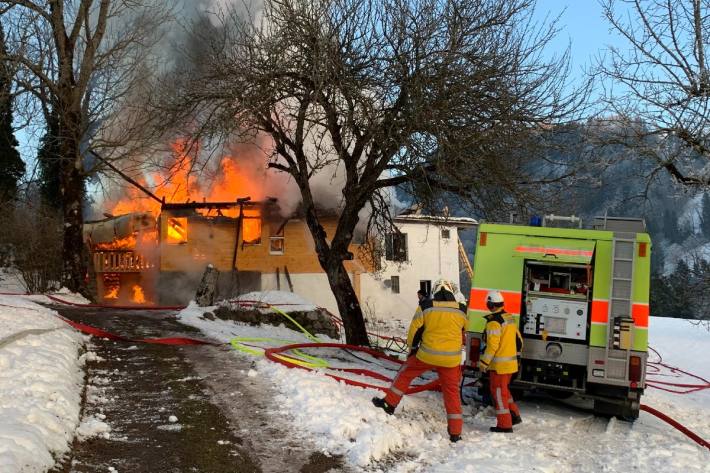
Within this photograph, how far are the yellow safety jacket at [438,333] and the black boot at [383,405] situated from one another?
24.4 inches

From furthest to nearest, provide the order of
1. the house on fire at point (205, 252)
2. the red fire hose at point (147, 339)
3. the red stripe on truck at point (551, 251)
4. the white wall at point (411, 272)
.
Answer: the white wall at point (411, 272) < the house on fire at point (205, 252) < the red fire hose at point (147, 339) < the red stripe on truck at point (551, 251)

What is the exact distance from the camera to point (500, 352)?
711cm

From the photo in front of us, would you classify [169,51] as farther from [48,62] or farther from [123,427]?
[123,427]

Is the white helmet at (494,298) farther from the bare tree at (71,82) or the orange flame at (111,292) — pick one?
the orange flame at (111,292)

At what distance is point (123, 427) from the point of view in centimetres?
552

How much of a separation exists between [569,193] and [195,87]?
7931mm

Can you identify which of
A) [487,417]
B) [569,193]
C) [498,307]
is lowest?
[487,417]

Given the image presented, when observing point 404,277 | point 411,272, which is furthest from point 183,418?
point 411,272

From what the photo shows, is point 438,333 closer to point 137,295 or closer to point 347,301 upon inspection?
point 347,301

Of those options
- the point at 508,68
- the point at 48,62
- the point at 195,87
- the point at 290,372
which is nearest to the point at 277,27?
the point at 195,87

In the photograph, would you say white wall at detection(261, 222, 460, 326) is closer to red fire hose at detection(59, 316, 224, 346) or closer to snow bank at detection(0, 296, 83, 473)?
red fire hose at detection(59, 316, 224, 346)

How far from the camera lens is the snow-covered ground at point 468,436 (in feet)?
17.7

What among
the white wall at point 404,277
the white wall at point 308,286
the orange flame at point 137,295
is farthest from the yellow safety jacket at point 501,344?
the orange flame at point 137,295

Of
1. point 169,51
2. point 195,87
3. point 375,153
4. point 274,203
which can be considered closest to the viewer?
point 375,153
